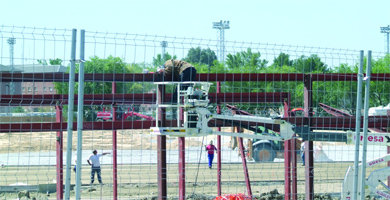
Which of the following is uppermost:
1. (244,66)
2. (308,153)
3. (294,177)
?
(244,66)

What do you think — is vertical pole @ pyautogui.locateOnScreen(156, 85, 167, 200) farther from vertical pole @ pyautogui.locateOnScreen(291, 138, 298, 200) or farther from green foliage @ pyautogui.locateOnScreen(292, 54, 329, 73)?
vertical pole @ pyautogui.locateOnScreen(291, 138, 298, 200)

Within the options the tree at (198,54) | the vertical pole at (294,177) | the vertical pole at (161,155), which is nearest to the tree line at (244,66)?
the tree at (198,54)

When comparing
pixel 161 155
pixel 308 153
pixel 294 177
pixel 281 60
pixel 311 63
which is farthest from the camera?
pixel 294 177

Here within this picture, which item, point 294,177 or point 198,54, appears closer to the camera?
point 198,54

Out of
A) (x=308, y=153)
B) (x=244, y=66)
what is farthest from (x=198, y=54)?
(x=308, y=153)

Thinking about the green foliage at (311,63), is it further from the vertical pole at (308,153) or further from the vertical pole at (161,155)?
the vertical pole at (161,155)

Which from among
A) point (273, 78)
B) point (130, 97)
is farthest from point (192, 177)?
point (273, 78)

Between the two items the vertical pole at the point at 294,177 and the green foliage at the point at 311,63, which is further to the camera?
the vertical pole at the point at 294,177

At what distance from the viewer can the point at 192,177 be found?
59.9 ft

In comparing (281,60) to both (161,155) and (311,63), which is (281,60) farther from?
(161,155)

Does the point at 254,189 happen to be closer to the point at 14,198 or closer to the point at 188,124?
the point at 14,198

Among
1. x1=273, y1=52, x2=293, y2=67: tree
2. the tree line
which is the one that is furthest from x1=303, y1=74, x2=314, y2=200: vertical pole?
x1=273, y1=52, x2=293, y2=67: tree

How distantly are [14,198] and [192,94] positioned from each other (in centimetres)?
675

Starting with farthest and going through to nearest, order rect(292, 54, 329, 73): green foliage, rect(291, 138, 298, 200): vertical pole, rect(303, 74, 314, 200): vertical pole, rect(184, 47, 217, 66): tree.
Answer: rect(291, 138, 298, 200): vertical pole → rect(303, 74, 314, 200): vertical pole → rect(292, 54, 329, 73): green foliage → rect(184, 47, 217, 66): tree
